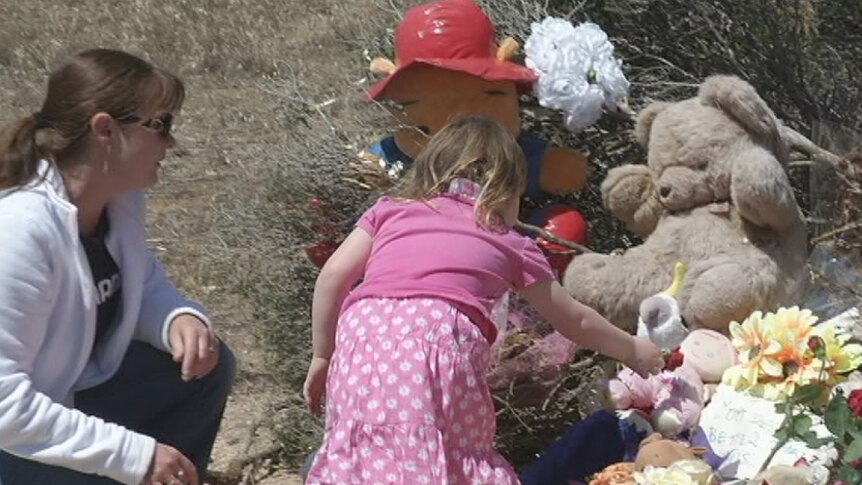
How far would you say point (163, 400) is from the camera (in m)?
2.89

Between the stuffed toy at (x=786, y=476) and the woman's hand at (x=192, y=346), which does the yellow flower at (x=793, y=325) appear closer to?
the stuffed toy at (x=786, y=476)

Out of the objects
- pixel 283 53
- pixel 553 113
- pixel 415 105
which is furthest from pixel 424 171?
pixel 283 53

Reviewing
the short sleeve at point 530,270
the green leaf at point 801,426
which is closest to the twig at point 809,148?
the short sleeve at point 530,270

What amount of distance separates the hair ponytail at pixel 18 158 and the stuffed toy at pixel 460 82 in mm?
997

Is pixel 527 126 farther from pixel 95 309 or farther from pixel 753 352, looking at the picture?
pixel 95 309

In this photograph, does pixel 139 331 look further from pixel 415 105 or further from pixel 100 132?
pixel 415 105

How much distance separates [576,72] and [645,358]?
0.78 meters

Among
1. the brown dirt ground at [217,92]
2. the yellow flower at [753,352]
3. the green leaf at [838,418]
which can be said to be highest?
the green leaf at [838,418]

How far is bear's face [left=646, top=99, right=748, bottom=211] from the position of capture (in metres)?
3.12

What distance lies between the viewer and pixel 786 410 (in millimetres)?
2455

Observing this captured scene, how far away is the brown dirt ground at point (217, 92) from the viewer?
4156mm

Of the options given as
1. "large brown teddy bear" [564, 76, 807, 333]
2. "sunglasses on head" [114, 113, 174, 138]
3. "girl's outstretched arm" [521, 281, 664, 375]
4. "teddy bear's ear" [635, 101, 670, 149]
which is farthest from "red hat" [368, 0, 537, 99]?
"sunglasses on head" [114, 113, 174, 138]

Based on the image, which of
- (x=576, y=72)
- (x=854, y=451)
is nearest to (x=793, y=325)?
(x=854, y=451)

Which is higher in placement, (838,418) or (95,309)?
(838,418)
